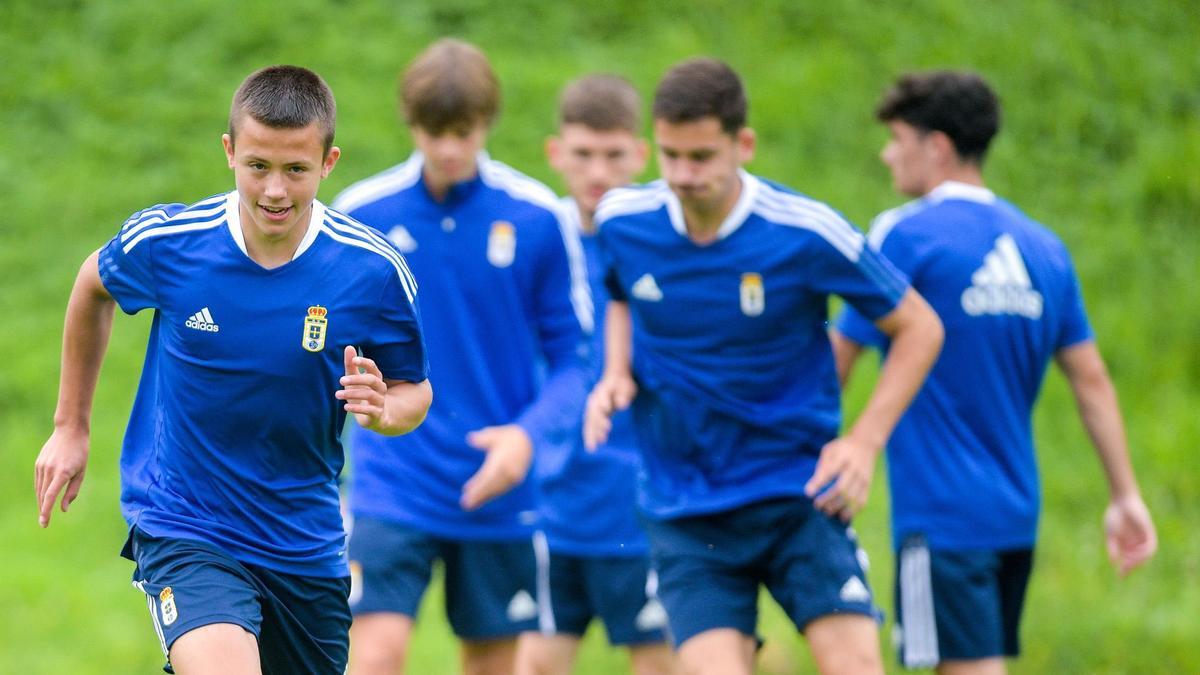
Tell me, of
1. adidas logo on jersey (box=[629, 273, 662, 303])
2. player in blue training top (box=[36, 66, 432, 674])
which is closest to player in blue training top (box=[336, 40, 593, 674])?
adidas logo on jersey (box=[629, 273, 662, 303])

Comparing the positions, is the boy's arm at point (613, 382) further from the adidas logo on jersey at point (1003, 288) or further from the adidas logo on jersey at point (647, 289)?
the adidas logo on jersey at point (1003, 288)

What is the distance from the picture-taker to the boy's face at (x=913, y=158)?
6750 mm

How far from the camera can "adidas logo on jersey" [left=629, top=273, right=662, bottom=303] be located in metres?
5.79

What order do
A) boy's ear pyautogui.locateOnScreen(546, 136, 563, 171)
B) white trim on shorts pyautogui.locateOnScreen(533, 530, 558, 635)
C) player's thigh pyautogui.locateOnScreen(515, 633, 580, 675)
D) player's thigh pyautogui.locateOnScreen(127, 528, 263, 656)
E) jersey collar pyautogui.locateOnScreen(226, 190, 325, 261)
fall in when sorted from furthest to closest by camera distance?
1. boy's ear pyautogui.locateOnScreen(546, 136, 563, 171)
2. player's thigh pyautogui.locateOnScreen(515, 633, 580, 675)
3. white trim on shorts pyautogui.locateOnScreen(533, 530, 558, 635)
4. jersey collar pyautogui.locateOnScreen(226, 190, 325, 261)
5. player's thigh pyautogui.locateOnScreen(127, 528, 263, 656)

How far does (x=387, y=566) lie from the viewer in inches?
250

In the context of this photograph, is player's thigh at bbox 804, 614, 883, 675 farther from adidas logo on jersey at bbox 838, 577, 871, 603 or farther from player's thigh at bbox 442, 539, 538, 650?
player's thigh at bbox 442, 539, 538, 650

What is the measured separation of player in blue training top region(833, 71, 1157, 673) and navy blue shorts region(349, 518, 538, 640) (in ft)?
4.86

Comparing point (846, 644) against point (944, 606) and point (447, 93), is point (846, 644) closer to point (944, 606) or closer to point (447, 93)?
point (944, 606)

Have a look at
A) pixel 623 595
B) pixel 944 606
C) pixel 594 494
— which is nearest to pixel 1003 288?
pixel 944 606

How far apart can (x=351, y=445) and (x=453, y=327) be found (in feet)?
2.16

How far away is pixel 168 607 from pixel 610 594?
9.73ft

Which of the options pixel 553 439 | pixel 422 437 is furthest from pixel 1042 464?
pixel 422 437

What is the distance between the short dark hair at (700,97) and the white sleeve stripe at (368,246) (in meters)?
1.34

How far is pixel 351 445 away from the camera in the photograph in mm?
6762
